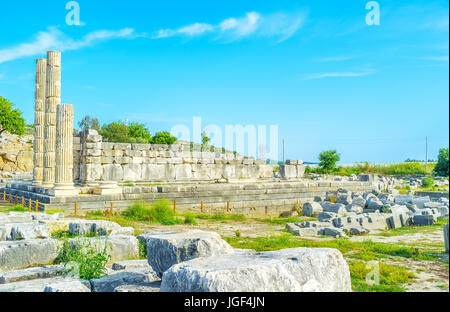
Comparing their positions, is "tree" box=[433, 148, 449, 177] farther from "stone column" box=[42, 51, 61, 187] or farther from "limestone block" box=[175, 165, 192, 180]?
"stone column" box=[42, 51, 61, 187]

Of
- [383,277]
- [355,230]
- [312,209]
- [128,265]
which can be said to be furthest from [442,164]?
[128,265]

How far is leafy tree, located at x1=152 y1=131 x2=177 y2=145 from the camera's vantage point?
46438mm

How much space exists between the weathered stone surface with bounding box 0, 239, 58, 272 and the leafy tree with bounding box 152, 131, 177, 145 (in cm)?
3966

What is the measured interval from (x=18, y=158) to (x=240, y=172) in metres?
22.7

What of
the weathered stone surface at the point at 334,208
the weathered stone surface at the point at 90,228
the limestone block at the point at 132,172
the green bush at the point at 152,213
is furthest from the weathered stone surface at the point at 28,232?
the limestone block at the point at 132,172

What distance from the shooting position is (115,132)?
133 ft

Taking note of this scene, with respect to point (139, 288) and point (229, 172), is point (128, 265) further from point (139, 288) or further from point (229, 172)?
point (229, 172)

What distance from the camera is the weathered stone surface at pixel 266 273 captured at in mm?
3365

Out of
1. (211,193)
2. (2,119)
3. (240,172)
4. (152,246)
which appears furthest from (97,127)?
(152,246)

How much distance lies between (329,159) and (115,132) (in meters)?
24.0

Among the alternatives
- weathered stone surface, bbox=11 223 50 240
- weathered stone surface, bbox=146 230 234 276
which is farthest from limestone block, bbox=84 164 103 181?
weathered stone surface, bbox=146 230 234 276

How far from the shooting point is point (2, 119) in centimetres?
4212

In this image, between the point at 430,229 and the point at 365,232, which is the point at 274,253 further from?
the point at 430,229
